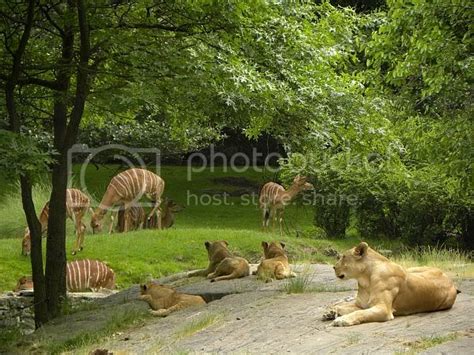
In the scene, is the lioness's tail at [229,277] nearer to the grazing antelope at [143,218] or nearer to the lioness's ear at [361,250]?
the lioness's ear at [361,250]

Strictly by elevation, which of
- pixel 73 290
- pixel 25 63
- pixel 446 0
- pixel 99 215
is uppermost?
pixel 446 0

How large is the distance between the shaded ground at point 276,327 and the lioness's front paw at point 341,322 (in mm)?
90

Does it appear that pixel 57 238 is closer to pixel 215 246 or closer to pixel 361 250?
pixel 215 246

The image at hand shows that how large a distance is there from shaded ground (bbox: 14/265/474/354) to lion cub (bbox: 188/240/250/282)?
58 centimetres

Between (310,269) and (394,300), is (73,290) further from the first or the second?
(394,300)

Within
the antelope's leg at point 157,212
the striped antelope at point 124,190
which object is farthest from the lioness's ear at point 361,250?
the antelope's leg at point 157,212

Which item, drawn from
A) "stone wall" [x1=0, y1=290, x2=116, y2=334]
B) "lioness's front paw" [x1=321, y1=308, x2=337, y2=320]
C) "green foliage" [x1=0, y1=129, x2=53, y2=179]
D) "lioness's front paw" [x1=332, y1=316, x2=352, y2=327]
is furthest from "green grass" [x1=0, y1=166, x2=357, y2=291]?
"lioness's front paw" [x1=332, y1=316, x2=352, y2=327]

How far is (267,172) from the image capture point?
35281mm

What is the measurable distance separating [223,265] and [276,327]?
4.41 metres

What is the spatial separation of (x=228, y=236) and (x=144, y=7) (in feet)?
28.3

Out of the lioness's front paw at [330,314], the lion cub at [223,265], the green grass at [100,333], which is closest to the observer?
the lioness's front paw at [330,314]

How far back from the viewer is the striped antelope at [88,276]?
17.0 metres

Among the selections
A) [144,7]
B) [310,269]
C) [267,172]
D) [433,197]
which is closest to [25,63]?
[144,7]

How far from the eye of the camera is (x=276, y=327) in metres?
9.43
